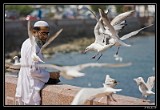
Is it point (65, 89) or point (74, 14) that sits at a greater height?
point (74, 14)

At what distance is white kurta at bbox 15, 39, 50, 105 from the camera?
6.17m

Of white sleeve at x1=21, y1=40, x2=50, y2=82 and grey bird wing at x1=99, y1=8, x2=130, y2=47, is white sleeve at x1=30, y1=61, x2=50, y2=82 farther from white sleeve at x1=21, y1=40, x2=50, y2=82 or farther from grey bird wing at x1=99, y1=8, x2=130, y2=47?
grey bird wing at x1=99, y1=8, x2=130, y2=47

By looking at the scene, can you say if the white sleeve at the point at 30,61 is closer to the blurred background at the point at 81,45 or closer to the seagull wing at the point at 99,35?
the seagull wing at the point at 99,35

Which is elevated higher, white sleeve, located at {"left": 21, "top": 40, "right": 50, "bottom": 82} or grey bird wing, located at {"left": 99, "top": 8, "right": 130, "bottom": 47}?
Result: grey bird wing, located at {"left": 99, "top": 8, "right": 130, "bottom": 47}

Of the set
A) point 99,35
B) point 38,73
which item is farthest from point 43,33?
point 99,35

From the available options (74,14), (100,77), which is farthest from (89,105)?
(74,14)

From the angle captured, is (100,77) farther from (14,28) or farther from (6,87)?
(6,87)

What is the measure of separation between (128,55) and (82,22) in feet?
35.0

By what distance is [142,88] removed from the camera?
250 inches

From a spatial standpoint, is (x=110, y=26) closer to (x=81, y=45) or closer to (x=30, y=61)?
(x=30, y=61)

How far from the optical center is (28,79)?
247 inches

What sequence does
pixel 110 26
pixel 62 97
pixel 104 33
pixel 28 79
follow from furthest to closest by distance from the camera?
pixel 104 33 → pixel 110 26 → pixel 62 97 → pixel 28 79

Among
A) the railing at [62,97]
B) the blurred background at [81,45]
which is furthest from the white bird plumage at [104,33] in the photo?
the blurred background at [81,45]

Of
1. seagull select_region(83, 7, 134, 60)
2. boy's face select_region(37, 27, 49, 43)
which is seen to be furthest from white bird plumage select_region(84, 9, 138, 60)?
boy's face select_region(37, 27, 49, 43)
